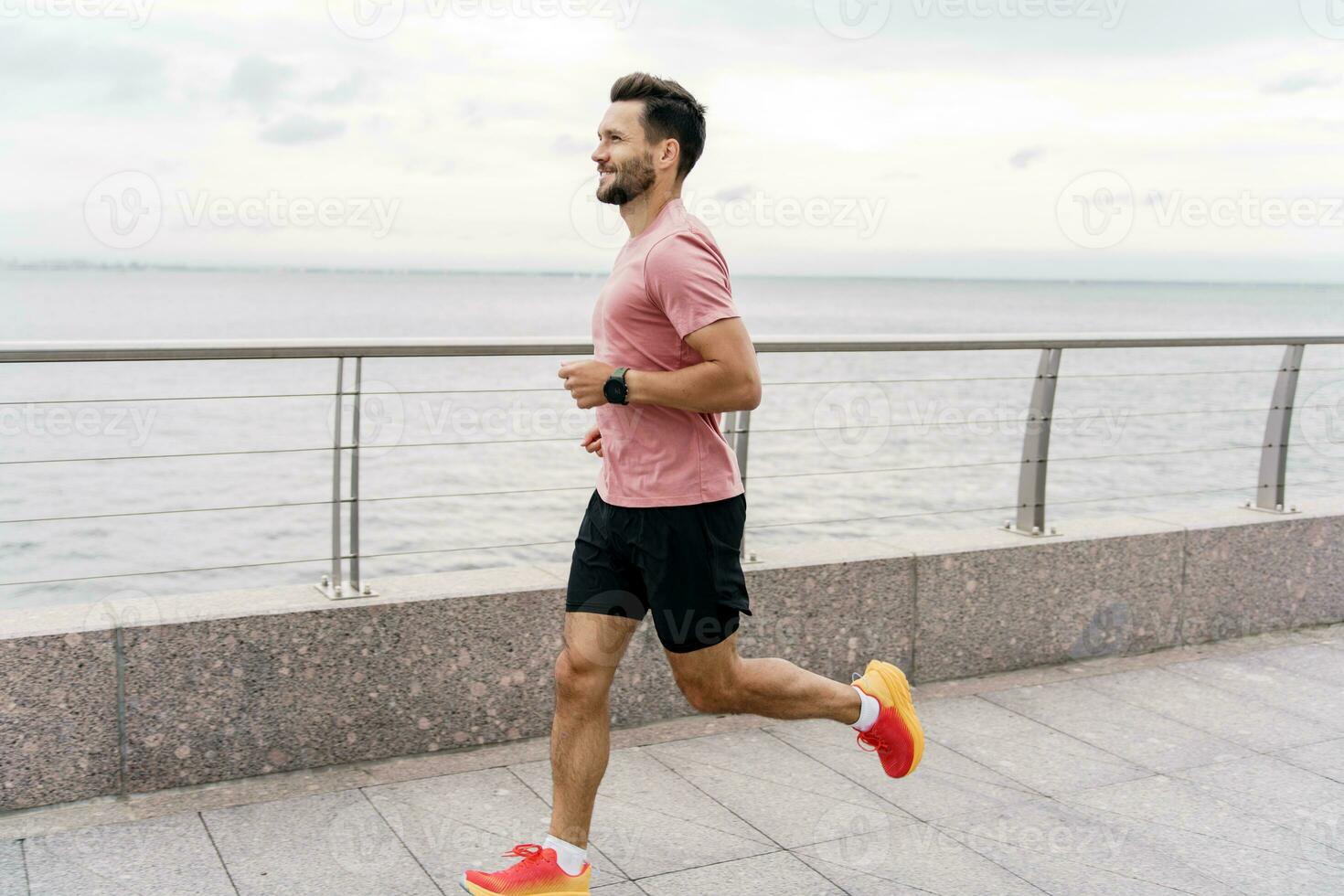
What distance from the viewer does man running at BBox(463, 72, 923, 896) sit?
10.1ft

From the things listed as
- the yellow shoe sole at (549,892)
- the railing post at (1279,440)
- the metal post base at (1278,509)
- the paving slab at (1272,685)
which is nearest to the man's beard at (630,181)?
the yellow shoe sole at (549,892)

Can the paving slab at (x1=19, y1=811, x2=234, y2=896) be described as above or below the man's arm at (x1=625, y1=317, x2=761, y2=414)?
below

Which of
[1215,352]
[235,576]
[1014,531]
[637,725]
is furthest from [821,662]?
[1215,352]

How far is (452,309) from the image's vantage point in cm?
9638

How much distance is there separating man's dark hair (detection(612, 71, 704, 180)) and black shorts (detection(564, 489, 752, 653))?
0.85m

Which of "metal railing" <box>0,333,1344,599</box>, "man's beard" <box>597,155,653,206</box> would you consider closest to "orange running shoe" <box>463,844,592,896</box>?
"metal railing" <box>0,333,1344,599</box>

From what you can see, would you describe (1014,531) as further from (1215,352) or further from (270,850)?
(1215,352)

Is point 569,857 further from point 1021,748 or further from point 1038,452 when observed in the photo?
point 1038,452

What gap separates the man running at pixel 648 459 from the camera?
309cm

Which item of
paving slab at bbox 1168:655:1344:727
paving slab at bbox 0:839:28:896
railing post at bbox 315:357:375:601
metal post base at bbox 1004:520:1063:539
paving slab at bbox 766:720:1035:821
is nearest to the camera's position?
paving slab at bbox 0:839:28:896

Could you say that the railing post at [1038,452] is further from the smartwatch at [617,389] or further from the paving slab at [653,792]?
the smartwatch at [617,389]

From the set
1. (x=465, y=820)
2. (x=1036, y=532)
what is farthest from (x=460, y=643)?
(x=1036, y=532)

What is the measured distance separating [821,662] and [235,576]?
14332 mm

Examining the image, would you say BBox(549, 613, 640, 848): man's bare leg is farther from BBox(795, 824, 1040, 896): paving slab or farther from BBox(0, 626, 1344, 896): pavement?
BBox(795, 824, 1040, 896): paving slab
